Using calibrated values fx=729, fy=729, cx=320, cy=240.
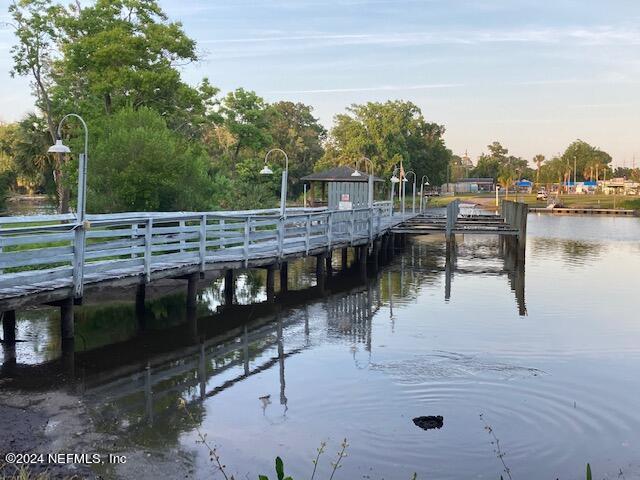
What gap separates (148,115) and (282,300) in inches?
450

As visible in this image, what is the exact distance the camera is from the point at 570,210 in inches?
3556

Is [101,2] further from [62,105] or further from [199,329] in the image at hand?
[199,329]

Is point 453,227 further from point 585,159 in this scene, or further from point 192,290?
point 585,159

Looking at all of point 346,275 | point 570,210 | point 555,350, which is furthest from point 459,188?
point 555,350

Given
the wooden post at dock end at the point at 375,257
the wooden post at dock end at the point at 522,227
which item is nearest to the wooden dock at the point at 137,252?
the wooden post at dock end at the point at 375,257

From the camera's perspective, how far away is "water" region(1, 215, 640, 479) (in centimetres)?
1002

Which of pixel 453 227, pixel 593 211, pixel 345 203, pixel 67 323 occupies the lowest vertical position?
pixel 67 323

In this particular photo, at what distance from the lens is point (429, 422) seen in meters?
11.1

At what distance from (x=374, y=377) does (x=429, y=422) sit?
270 centimetres

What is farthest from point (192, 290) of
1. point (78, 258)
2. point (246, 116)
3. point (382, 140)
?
point (382, 140)

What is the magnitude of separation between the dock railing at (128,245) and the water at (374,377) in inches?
61.6

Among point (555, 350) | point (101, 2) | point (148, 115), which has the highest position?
point (101, 2)

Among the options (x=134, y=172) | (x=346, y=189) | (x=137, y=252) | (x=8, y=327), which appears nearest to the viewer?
(x=8, y=327)

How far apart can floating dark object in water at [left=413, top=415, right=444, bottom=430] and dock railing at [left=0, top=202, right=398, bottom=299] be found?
7368 millimetres
